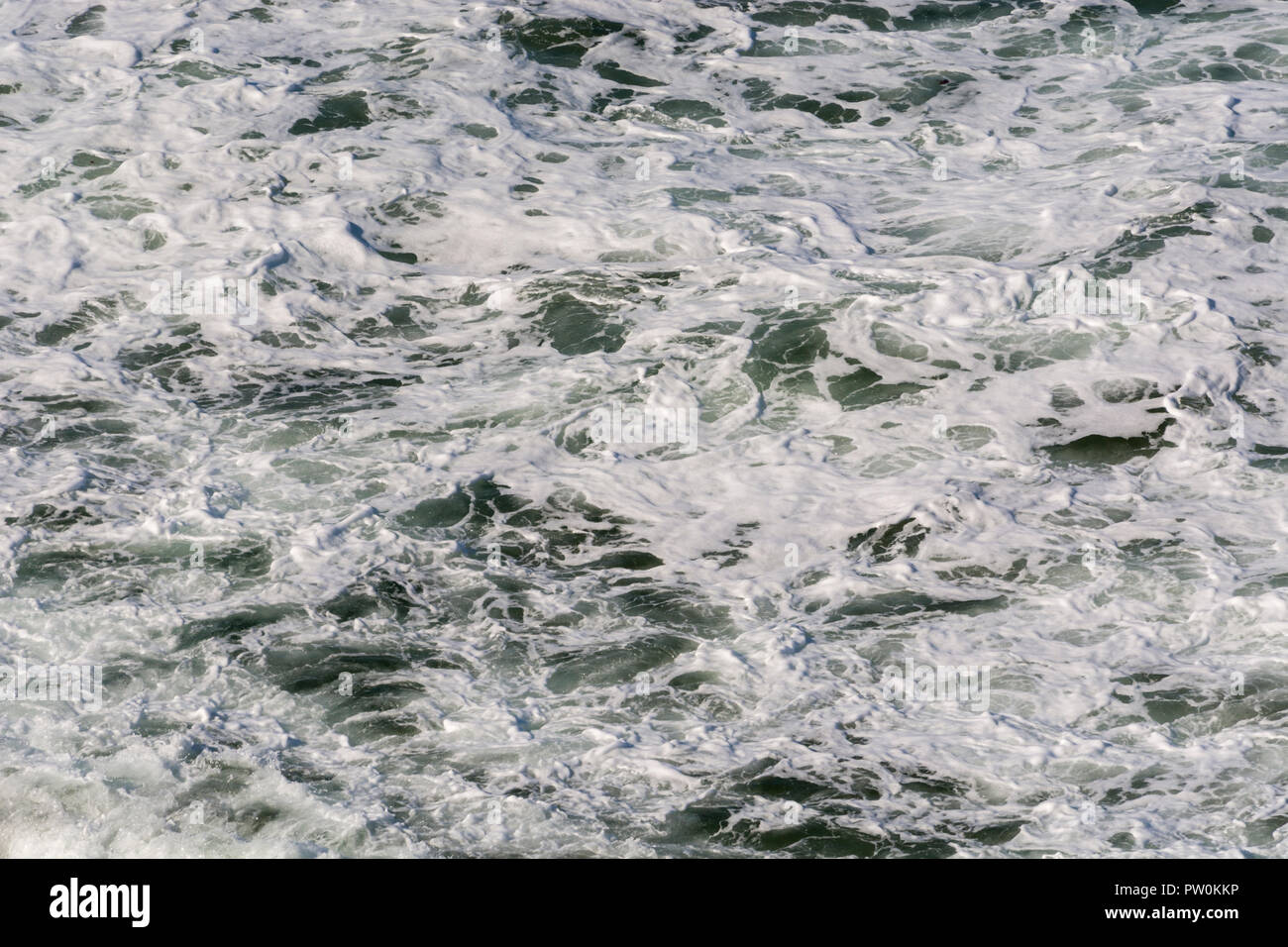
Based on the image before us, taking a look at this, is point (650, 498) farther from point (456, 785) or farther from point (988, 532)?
point (456, 785)

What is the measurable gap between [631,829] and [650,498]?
3.34 m

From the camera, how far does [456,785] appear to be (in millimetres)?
7930

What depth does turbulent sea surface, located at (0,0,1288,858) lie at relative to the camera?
26.2 ft

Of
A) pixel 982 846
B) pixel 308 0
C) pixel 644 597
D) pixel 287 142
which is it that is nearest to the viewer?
pixel 982 846

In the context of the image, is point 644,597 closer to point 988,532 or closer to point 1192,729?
point 988,532

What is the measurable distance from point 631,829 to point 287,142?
9772mm

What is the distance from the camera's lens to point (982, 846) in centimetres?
747

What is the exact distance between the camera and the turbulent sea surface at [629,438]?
799cm

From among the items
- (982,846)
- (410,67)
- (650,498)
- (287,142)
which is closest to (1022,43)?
(410,67)

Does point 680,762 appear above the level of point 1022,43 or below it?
below

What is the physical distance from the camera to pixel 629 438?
11.2 meters

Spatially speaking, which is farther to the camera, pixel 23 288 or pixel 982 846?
pixel 23 288

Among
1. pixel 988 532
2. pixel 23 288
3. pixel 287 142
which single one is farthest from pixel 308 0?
pixel 988 532
